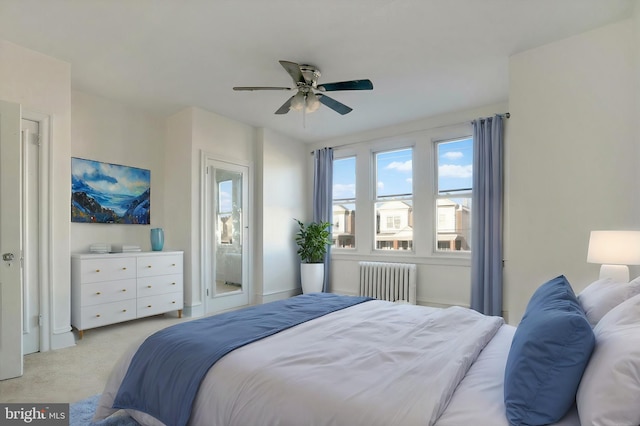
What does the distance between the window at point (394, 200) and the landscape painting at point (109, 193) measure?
132 inches

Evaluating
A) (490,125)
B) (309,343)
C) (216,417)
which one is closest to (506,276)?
(490,125)

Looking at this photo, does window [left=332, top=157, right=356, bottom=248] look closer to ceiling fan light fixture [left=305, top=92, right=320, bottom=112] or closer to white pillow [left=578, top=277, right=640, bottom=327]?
ceiling fan light fixture [left=305, top=92, right=320, bottom=112]

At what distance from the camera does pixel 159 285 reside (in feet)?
13.9

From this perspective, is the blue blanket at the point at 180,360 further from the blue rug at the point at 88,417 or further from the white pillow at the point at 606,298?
the white pillow at the point at 606,298

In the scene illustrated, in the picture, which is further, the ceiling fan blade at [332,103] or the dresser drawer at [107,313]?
the dresser drawer at [107,313]

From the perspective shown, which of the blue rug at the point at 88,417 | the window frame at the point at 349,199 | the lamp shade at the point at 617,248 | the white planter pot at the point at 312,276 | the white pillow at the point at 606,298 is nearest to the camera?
the white pillow at the point at 606,298

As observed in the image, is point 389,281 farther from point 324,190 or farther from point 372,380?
point 372,380

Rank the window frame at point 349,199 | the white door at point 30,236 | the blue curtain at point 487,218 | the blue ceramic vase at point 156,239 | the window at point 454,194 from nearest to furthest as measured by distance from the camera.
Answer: the white door at point 30,236
the blue curtain at point 487,218
the blue ceramic vase at point 156,239
the window at point 454,194
the window frame at point 349,199

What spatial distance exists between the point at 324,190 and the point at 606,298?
4621 millimetres

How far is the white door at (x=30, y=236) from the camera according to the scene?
10.2 feet

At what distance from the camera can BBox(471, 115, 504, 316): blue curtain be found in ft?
13.9

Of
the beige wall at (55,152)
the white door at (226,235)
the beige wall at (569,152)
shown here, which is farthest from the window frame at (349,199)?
the beige wall at (55,152)

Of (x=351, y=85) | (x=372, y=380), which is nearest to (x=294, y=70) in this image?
(x=351, y=85)

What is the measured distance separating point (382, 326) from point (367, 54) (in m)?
2.38
